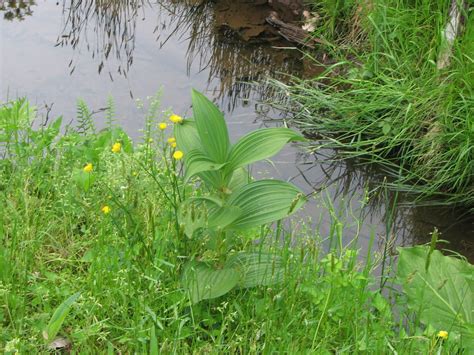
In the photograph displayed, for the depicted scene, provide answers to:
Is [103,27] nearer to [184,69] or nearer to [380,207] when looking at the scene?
[184,69]

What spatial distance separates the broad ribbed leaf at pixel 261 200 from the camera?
2.56 metres

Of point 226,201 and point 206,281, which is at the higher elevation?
point 226,201

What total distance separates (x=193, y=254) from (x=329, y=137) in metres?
2.23

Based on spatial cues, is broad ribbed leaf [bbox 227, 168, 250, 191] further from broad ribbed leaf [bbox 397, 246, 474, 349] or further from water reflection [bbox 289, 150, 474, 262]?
water reflection [bbox 289, 150, 474, 262]

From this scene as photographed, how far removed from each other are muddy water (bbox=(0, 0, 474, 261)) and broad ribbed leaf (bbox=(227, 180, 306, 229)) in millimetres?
1280

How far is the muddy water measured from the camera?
4.05 metres

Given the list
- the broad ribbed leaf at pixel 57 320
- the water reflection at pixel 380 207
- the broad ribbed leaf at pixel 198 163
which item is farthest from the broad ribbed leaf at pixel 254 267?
the water reflection at pixel 380 207

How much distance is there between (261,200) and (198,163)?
277 millimetres

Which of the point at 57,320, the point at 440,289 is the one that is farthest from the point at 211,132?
the point at 440,289

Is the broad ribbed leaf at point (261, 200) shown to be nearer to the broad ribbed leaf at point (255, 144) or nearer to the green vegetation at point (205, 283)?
the green vegetation at point (205, 283)

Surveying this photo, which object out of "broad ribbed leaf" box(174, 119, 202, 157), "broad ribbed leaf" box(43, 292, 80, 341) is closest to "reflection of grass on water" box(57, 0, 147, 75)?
"broad ribbed leaf" box(174, 119, 202, 157)

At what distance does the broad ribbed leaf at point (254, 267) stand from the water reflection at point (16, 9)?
13.1 feet

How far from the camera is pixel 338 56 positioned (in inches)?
210

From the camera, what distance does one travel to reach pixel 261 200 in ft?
8.48
